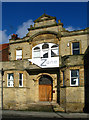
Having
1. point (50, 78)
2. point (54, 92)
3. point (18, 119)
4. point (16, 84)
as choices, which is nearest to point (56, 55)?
point (50, 78)

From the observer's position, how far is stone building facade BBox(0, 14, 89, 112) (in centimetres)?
1647

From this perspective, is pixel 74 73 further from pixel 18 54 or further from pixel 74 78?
pixel 18 54

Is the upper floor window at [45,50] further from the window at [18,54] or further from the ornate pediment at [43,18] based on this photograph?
the ornate pediment at [43,18]

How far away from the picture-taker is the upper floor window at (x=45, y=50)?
1767cm

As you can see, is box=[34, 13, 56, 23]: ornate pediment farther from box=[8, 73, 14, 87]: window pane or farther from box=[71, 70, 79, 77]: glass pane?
box=[8, 73, 14, 87]: window pane

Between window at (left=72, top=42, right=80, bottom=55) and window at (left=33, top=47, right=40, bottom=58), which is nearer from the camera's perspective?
window at (left=72, top=42, right=80, bottom=55)

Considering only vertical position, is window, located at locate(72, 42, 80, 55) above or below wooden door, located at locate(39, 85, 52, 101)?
above

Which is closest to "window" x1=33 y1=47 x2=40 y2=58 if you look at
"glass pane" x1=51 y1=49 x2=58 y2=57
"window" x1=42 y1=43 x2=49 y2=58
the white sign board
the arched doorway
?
"window" x1=42 y1=43 x2=49 y2=58

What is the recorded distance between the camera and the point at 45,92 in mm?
17812

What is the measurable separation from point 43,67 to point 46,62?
2.13 ft

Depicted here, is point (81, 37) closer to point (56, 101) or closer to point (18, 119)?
point (56, 101)

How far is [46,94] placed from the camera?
17734 millimetres

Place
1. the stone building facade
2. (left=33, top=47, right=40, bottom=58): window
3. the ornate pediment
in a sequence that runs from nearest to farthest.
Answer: the stone building facade → the ornate pediment → (left=33, top=47, right=40, bottom=58): window

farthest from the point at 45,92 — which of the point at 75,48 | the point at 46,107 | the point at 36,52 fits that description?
the point at 75,48
